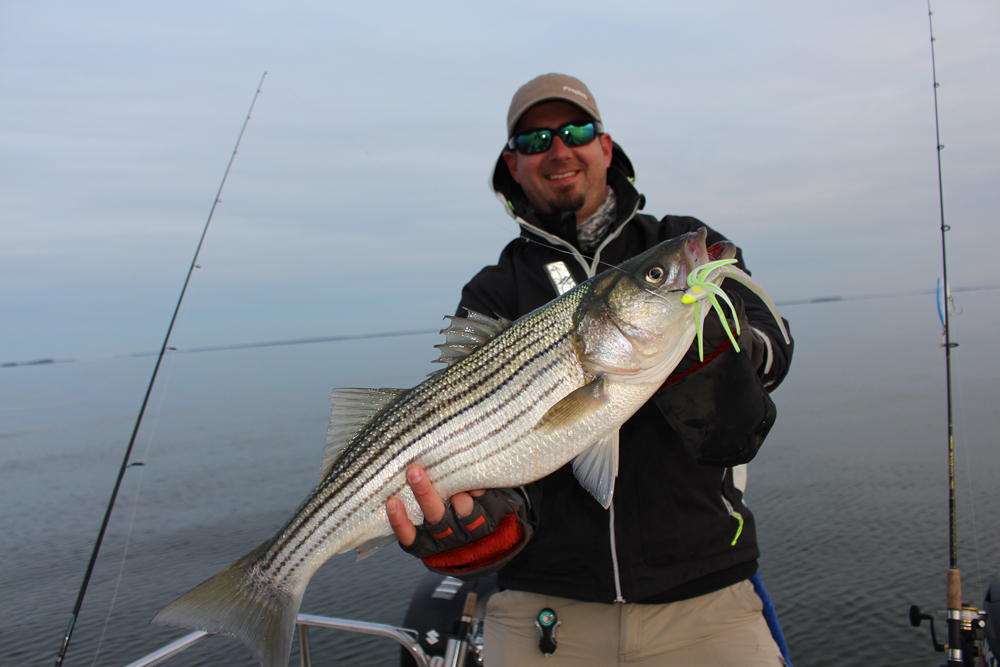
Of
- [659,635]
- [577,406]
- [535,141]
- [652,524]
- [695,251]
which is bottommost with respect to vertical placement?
[659,635]

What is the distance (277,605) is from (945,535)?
1082 centimetres

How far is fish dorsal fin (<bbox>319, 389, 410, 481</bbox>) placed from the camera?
324 cm

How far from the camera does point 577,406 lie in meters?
2.81

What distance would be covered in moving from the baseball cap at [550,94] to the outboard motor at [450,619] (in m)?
3.56

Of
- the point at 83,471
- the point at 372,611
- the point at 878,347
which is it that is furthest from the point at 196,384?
the point at 878,347

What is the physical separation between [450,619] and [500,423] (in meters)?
2.52

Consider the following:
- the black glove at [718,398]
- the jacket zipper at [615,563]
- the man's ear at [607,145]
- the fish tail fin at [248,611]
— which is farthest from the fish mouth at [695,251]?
the fish tail fin at [248,611]

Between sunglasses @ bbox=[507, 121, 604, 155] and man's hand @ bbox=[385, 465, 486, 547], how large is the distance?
2.60m

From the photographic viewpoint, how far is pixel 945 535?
958cm

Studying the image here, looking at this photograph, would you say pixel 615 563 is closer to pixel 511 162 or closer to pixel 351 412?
pixel 351 412

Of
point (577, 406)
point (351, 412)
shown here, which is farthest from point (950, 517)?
point (351, 412)

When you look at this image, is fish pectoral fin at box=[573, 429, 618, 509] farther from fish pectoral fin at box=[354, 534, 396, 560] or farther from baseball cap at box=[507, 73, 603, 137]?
baseball cap at box=[507, 73, 603, 137]

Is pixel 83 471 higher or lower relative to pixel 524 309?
lower

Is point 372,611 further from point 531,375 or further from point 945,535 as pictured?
point 945,535
